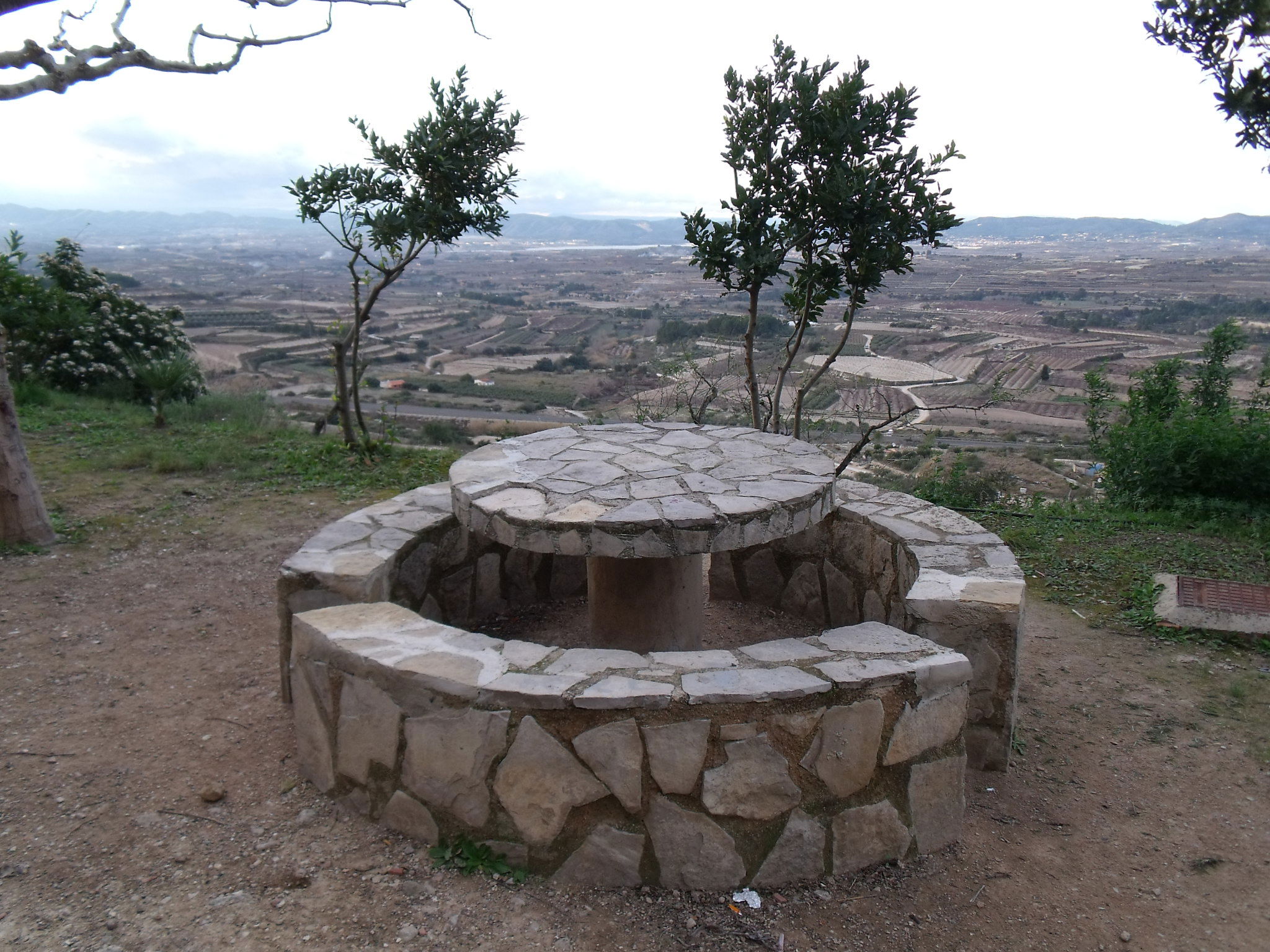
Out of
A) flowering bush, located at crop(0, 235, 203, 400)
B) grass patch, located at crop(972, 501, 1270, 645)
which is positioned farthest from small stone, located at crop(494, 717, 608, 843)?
flowering bush, located at crop(0, 235, 203, 400)

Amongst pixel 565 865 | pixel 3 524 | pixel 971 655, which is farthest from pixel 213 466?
pixel 971 655

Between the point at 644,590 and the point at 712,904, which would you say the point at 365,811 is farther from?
the point at 644,590

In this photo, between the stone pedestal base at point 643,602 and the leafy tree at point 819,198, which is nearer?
the stone pedestal base at point 643,602

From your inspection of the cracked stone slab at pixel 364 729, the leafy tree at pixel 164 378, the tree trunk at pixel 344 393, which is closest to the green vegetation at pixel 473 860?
the cracked stone slab at pixel 364 729

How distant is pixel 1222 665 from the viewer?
4125mm

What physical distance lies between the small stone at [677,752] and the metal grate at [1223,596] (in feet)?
11.5

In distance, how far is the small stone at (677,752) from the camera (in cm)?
249

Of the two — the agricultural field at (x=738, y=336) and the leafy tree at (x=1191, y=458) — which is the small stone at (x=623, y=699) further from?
the leafy tree at (x=1191, y=458)

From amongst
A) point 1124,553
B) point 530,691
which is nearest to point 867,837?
point 530,691

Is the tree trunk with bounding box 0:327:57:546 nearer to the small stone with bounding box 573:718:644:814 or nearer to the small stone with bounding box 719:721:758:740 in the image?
the small stone with bounding box 573:718:644:814

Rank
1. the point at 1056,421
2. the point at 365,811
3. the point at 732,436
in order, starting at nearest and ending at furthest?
the point at 365,811
the point at 732,436
the point at 1056,421

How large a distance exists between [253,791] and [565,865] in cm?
129

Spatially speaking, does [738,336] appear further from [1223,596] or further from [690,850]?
[690,850]

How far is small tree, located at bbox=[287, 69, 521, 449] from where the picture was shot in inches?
271
